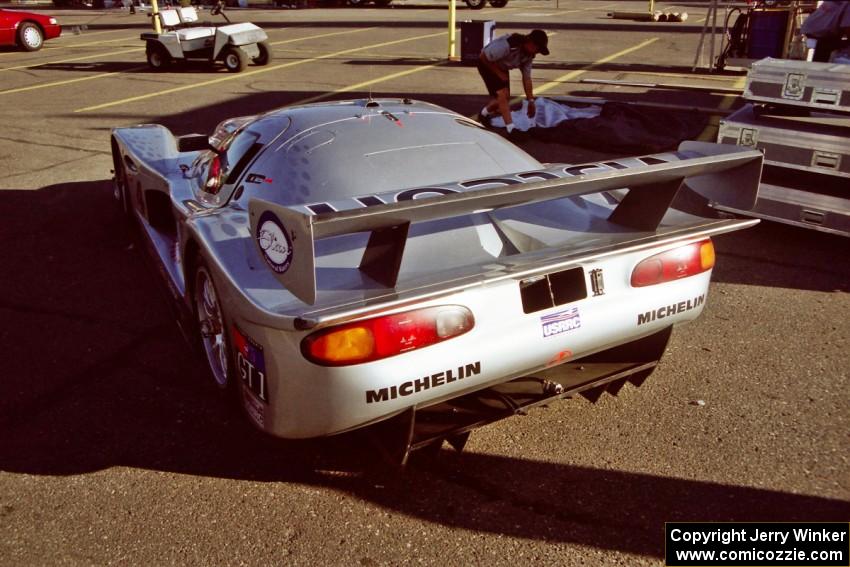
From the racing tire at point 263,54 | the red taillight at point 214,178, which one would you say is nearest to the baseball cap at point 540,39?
the red taillight at point 214,178

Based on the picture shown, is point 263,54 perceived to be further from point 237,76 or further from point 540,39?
point 540,39

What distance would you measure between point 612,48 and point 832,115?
1181 centimetres

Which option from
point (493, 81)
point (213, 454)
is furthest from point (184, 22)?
point (213, 454)

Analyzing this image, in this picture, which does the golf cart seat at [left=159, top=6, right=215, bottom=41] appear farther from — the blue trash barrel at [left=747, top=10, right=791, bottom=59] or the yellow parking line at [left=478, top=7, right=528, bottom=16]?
the yellow parking line at [left=478, top=7, right=528, bottom=16]

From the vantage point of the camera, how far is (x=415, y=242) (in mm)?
2848

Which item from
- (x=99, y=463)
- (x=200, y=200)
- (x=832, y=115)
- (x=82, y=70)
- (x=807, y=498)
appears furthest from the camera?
(x=82, y=70)

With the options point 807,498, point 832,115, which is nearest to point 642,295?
point 807,498

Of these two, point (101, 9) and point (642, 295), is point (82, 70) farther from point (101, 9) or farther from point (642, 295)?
point (101, 9)

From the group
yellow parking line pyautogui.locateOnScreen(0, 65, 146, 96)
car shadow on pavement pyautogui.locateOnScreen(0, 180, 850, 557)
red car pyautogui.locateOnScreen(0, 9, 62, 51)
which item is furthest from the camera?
red car pyautogui.locateOnScreen(0, 9, 62, 51)

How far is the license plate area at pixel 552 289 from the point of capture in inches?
104

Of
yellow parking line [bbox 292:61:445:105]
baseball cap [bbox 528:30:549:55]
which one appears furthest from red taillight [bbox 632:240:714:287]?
yellow parking line [bbox 292:61:445:105]

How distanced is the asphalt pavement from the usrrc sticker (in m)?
0.67

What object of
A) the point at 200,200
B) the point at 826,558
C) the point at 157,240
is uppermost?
the point at 200,200

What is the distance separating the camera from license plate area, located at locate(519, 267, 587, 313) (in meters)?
2.65
